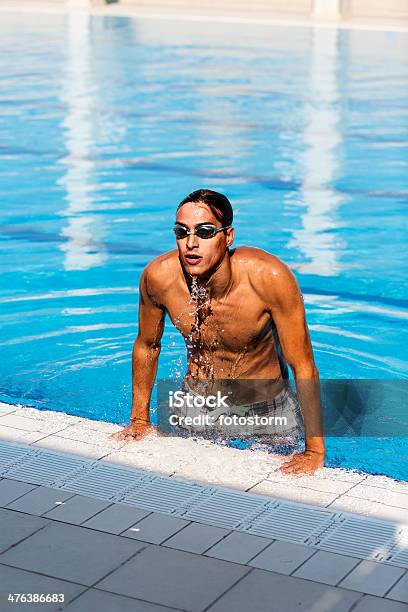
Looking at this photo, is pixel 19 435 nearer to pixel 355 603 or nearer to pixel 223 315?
pixel 223 315

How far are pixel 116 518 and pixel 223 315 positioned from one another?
1.14 m

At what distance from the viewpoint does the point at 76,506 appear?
4148 mm

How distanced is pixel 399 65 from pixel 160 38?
20.1 feet

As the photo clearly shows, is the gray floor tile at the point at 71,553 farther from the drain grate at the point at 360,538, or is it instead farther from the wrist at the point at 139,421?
the wrist at the point at 139,421

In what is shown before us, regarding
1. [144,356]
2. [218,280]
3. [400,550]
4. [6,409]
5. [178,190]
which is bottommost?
[178,190]

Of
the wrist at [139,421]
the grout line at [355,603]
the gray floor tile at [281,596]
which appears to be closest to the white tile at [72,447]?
the wrist at [139,421]

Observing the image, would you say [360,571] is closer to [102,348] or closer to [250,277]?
[250,277]

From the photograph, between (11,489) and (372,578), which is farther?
(11,489)

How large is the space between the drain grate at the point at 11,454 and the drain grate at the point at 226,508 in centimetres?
82

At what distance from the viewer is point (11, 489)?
4.29 metres

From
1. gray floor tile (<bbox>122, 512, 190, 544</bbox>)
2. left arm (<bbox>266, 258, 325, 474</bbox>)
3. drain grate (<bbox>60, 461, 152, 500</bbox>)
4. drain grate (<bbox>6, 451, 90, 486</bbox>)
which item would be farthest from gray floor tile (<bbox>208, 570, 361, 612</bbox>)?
drain grate (<bbox>6, 451, 90, 486</bbox>)

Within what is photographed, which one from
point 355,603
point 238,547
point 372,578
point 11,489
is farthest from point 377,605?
point 11,489

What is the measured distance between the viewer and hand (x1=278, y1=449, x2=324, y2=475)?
4.48m

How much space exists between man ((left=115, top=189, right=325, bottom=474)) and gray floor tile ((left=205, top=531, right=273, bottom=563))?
616 mm
